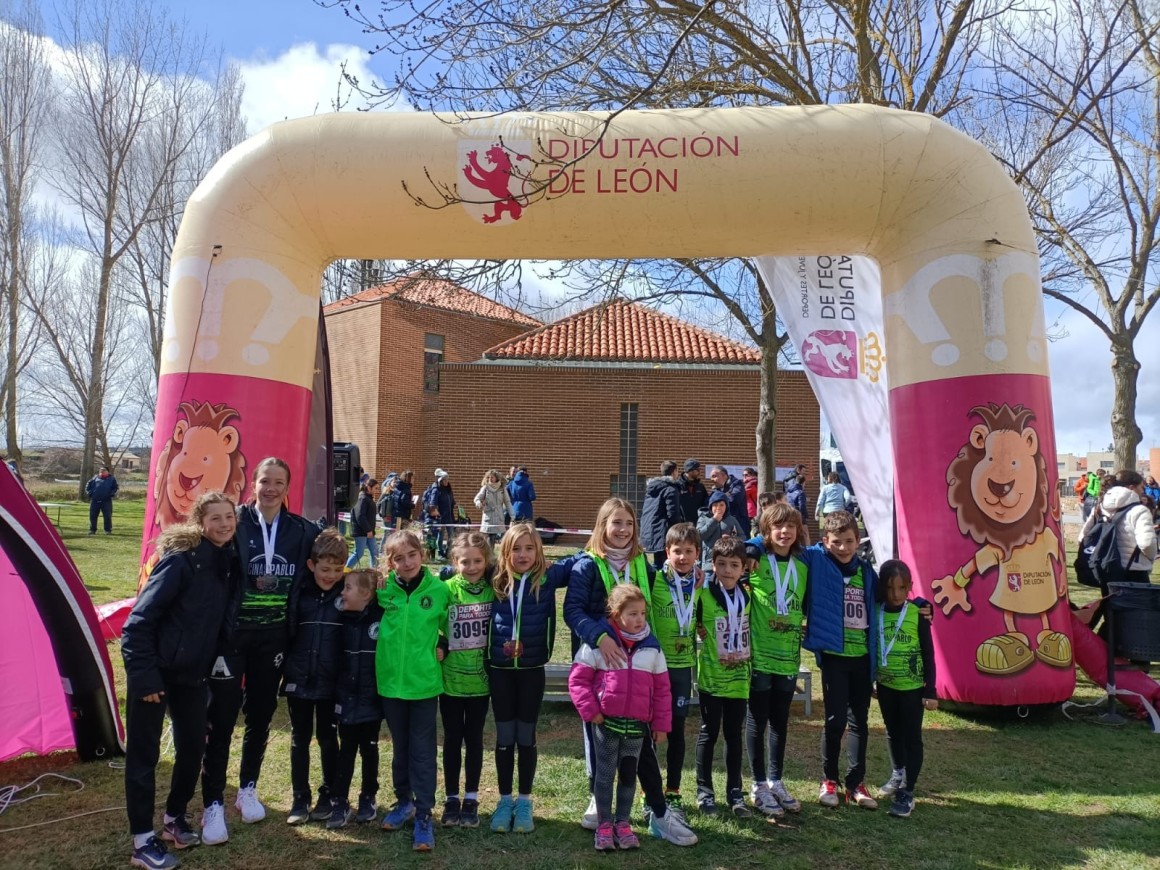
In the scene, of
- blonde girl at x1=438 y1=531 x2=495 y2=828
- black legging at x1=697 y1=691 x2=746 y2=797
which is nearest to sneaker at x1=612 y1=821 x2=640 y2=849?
black legging at x1=697 y1=691 x2=746 y2=797

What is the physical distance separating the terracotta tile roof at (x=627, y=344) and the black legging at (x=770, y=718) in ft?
50.8

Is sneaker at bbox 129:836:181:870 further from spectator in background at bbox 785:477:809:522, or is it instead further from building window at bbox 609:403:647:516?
building window at bbox 609:403:647:516

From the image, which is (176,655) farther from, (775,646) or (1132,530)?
(1132,530)

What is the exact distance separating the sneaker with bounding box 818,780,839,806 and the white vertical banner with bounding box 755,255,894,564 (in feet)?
8.33

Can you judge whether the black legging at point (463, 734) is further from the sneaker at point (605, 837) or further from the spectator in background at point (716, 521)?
the spectator in background at point (716, 521)

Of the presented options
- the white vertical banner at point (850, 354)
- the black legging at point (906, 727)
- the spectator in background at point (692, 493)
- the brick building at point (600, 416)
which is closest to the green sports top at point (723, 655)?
the black legging at point (906, 727)

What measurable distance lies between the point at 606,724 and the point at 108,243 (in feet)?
97.6

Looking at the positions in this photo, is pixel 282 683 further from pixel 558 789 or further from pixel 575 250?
pixel 575 250

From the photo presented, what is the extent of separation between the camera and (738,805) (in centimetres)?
429

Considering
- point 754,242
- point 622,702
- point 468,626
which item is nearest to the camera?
point 622,702

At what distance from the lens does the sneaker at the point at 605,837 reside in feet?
12.8

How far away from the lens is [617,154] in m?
6.17

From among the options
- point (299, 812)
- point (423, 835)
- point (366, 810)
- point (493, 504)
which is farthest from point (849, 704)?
point (493, 504)

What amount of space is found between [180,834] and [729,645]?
2.74 meters
